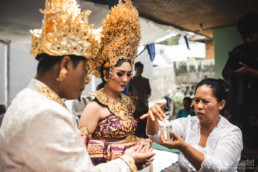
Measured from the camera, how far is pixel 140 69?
4.75 metres

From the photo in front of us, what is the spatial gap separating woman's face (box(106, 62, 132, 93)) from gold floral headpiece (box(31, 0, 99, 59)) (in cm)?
69

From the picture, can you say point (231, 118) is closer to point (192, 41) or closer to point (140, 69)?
point (140, 69)

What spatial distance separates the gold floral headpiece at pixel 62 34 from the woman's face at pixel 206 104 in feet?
3.63

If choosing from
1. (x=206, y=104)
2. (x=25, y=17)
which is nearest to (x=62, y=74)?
(x=206, y=104)

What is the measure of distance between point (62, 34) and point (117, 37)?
92 cm

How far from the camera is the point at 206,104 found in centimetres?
171

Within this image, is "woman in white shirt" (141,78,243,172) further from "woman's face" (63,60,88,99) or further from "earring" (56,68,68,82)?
"earring" (56,68,68,82)

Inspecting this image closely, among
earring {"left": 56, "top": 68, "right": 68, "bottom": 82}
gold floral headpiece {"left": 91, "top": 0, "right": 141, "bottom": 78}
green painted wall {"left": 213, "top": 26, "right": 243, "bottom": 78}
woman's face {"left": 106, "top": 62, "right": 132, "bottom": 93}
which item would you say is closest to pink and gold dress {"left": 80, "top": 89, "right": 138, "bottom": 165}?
woman's face {"left": 106, "top": 62, "right": 132, "bottom": 93}

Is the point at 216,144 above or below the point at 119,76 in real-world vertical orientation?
below

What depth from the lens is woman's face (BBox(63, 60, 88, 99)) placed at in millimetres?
1038

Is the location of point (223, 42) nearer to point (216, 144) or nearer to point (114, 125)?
point (216, 144)

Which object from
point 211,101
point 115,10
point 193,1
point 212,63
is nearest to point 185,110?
point 212,63

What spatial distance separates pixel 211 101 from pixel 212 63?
484 cm

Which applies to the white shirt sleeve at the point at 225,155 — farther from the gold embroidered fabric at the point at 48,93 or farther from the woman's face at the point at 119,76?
the gold embroidered fabric at the point at 48,93
